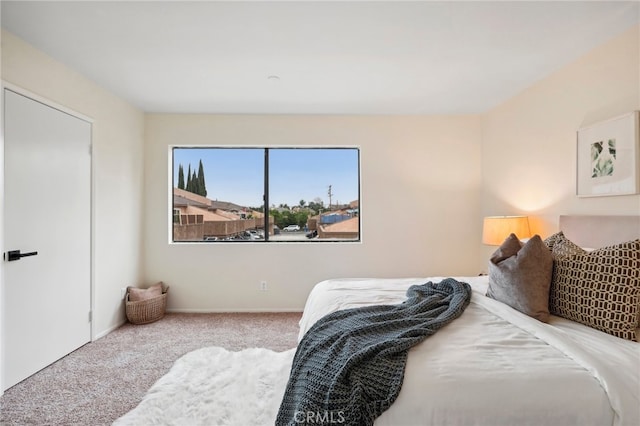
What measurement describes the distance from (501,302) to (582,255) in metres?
0.48

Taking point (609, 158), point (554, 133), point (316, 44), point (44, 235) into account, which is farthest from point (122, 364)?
point (554, 133)

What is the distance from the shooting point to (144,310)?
11.0ft

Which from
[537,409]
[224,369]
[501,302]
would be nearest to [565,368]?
[537,409]

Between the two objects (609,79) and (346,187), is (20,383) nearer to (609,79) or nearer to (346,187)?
(346,187)

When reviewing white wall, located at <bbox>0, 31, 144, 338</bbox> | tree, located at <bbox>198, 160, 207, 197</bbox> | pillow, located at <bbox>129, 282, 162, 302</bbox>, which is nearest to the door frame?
white wall, located at <bbox>0, 31, 144, 338</bbox>

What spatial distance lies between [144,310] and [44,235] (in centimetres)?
130

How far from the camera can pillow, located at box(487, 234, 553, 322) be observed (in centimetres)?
165

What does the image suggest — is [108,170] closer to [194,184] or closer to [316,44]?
[194,184]

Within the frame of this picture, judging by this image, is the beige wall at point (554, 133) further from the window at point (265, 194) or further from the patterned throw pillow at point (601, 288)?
the window at point (265, 194)

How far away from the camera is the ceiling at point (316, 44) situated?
1.89 meters

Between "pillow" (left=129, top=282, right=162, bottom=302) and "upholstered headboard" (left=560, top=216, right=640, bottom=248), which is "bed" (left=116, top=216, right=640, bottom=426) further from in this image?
"pillow" (left=129, top=282, right=162, bottom=302)

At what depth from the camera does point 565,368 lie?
1.13m

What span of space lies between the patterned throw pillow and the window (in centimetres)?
246

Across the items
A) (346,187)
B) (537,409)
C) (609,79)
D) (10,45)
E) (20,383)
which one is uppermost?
(10,45)
